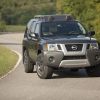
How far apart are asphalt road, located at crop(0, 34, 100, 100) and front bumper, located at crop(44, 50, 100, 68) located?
43 cm

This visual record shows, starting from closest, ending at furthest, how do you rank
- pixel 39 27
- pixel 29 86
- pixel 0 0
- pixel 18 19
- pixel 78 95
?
pixel 78 95, pixel 29 86, pixel 39 27, pixel 18 19, pixel 0 0

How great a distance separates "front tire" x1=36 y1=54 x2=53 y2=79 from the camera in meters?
16.8

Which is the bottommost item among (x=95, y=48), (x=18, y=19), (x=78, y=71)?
Result: (x=18, y=19)

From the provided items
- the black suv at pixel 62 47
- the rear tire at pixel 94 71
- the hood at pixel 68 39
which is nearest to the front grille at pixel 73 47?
the black suv at pixel 62 47

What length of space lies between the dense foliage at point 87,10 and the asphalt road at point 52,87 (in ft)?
56.9

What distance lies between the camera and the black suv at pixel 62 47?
54.9 ft

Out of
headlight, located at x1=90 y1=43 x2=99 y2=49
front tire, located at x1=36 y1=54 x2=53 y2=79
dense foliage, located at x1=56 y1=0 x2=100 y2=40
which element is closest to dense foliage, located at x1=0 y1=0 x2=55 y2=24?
dense foliage, located at x1=56 y1=0 x2=100 y2=40

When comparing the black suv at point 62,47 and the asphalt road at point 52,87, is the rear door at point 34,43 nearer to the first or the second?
the black suv at point 62,47

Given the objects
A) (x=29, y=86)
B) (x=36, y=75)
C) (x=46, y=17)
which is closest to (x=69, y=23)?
(x=46, y=17)

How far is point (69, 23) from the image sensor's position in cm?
1856

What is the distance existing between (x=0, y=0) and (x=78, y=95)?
104 metres

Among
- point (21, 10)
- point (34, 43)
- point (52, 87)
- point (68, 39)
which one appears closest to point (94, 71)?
point (68, 39)

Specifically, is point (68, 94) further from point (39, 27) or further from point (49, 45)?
point (39, 27)

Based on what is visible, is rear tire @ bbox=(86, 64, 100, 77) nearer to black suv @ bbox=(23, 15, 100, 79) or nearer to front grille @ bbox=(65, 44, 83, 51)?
black suv @ bbox=(23, 15, 100, 79)
